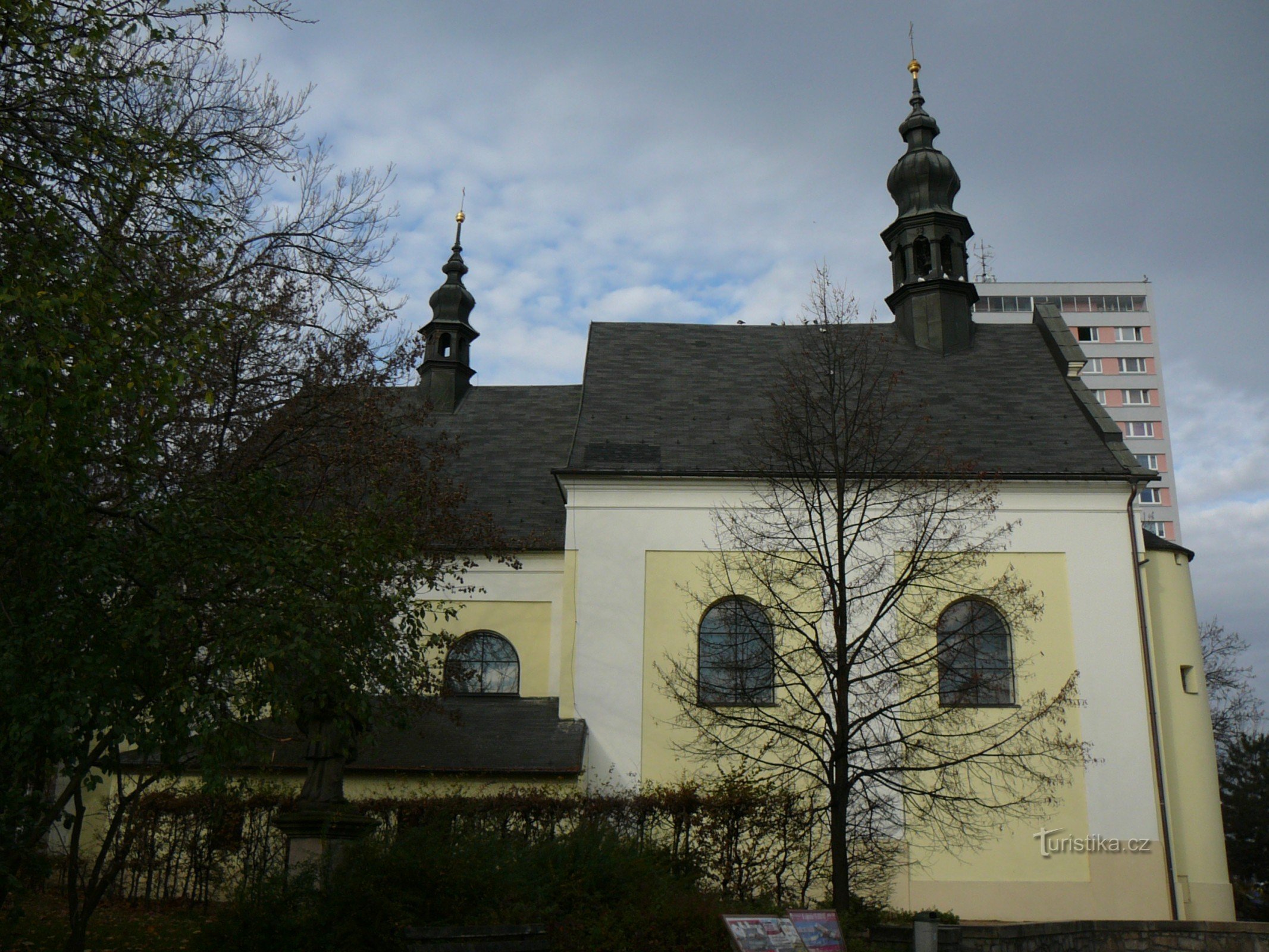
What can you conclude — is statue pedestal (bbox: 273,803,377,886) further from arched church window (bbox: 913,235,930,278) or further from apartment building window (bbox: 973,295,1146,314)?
apartment building window (bbox: 973,295,1146,314)

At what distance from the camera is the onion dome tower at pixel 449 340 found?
2553 centimetres

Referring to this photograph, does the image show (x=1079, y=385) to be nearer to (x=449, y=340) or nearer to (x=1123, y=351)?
(x=449, y=340)

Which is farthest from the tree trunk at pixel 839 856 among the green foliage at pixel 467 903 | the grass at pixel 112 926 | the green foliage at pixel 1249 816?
the green foliage at pixel 1249 816

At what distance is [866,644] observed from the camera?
16688 millimetres

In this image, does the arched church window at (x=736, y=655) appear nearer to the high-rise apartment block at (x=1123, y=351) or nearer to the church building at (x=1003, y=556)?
the church building at (x=1003, y=556)

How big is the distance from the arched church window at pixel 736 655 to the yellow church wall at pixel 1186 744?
6.78 meters

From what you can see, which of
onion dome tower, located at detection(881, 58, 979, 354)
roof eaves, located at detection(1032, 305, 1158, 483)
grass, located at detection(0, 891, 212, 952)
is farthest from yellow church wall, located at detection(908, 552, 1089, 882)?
grass, located at detection(0, 891, 212, 952)

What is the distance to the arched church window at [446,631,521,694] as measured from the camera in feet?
63.5

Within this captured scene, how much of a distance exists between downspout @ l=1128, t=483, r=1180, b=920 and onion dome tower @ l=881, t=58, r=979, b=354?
6.16 m

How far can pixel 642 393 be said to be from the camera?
2159cm

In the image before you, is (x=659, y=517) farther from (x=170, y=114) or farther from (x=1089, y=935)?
(x=170, y=114)

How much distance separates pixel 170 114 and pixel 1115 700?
642 inches

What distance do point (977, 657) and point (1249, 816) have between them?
73.5 feet

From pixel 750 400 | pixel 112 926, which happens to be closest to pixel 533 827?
pixel 112 926
